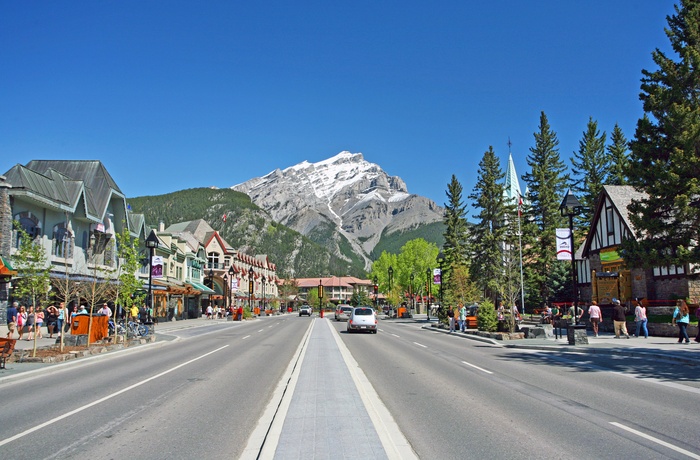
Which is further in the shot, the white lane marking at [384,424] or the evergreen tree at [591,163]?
the evergreen tree at [591,163]

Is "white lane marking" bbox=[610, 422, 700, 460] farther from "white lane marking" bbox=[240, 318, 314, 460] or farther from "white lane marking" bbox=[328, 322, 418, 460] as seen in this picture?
"white lane marking" bbox=[240, 318, 314, 460]

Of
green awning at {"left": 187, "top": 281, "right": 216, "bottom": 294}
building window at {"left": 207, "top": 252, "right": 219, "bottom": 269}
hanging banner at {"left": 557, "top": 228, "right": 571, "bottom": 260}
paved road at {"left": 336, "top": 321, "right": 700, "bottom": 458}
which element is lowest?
paved road at {"left": 336, "top": 321, "right": 700, "bottom": 458}

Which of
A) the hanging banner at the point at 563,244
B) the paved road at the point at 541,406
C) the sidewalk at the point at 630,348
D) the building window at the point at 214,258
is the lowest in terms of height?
the sidewalk at the point at 630,348

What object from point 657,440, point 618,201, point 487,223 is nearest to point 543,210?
point 487,223

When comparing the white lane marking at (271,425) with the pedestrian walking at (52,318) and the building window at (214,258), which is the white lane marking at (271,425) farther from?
the building window at (214,258)

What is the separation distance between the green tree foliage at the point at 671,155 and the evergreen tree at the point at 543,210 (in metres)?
31.6

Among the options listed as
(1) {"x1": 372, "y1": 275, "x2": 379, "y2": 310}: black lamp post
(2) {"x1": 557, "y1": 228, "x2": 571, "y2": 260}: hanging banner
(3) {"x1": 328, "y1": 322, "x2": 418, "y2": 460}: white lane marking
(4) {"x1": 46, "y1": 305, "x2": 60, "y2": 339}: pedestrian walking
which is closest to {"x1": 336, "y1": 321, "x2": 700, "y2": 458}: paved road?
(3) {"x1": 328, "y1": 322, "x2": 418, "y2": 460}: white lane marking

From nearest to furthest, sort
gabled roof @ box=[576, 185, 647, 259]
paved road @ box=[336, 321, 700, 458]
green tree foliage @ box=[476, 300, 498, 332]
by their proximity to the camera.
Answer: paved road @ box=[336, 321, 700, 458]
green tree foliage @ box=[476, 300, 498, 332]
gabled roof @ box=[576, 185, 647, 259]

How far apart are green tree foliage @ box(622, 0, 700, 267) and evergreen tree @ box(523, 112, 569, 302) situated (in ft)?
104

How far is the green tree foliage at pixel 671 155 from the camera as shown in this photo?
23.7m

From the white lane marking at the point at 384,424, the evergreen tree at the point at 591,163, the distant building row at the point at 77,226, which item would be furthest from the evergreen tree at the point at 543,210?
the white lane marking at the point at 384,424

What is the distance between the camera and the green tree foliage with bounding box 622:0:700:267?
23734 mm

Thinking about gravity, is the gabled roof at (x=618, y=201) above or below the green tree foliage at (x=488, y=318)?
above

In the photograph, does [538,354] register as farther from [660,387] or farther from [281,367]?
[281,367]
